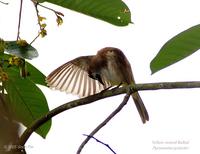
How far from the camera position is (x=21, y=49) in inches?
56.4

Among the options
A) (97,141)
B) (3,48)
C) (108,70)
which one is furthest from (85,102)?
(108,70)

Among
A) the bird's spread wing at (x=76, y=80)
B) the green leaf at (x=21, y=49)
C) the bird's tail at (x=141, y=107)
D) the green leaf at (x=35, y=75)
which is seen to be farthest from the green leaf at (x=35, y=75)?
the bird's tail at (x=141, y=107)

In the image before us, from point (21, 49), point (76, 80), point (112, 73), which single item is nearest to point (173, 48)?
point (21, 49)

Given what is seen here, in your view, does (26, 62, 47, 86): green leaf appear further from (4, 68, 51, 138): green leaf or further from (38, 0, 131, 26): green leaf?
(38, 0, 131, 26): green leaf

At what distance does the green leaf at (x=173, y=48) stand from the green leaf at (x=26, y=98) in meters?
0.46

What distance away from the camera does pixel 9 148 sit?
955 mm

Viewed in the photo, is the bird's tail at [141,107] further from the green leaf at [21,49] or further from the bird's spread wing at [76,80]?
the green leaf at [21,49]

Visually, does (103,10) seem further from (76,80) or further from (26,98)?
(76,80)

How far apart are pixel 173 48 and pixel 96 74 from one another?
970 mm

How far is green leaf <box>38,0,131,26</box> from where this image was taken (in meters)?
1.57

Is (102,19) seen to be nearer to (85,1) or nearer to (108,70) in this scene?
(85,1)

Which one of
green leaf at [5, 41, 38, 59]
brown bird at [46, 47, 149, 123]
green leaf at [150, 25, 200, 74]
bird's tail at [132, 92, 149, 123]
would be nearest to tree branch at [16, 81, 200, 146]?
green leaf at [150, 25, 200, 74]

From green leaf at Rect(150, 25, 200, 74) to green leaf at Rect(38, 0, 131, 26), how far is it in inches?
9.1

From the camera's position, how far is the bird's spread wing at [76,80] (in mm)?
2449
